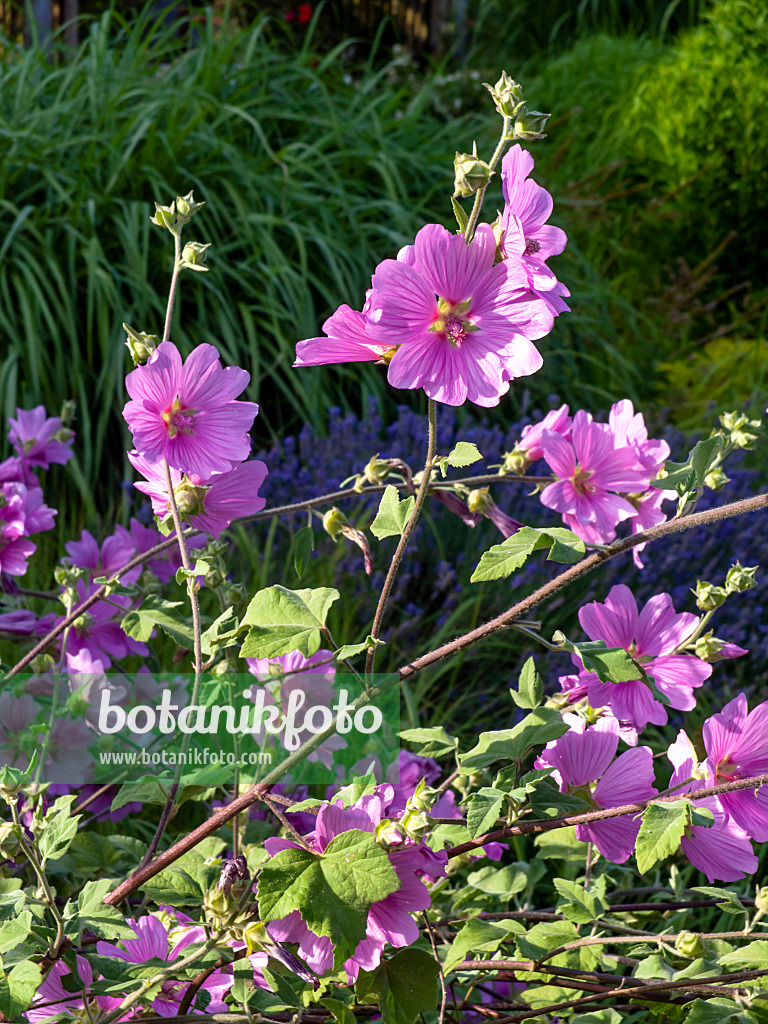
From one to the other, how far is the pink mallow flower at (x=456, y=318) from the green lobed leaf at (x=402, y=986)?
13.2 inches

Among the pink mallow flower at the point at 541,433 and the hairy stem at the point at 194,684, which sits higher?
the pink mallow flower at the point at 541,433

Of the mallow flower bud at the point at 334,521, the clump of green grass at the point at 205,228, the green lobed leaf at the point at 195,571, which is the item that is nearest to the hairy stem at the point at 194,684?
the green lobed leaf at the point at 195,571

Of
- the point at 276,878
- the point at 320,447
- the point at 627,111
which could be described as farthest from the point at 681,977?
the point at 627,111

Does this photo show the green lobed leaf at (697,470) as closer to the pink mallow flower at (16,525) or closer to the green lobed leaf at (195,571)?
the green lobed leaf at (195,571)

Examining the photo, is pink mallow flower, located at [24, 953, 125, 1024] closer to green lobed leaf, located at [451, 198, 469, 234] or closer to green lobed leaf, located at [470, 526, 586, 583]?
green lobed leaf, located at [470, 526, 586, 583]

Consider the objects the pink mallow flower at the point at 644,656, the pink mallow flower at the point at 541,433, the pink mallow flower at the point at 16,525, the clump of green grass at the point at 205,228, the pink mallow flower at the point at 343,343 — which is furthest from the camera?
the clump of green grass at the point at 205,228

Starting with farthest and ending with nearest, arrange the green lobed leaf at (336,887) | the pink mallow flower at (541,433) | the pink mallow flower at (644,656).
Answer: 1. the pink mallow flower at (541,433)
2. the pink mallow flower at (644,656)
3. the green lobed leaf at (336,887)

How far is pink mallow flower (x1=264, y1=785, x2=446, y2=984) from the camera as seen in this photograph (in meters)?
0.55

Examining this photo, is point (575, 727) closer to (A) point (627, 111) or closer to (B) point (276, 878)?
(B) point (276, 878)

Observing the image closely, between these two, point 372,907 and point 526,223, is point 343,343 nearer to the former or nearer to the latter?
point 526,223

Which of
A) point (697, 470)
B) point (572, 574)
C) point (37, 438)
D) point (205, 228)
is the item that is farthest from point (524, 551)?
point (205, 228)

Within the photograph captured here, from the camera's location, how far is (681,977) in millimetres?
633

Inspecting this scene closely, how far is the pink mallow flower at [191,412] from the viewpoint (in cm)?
64

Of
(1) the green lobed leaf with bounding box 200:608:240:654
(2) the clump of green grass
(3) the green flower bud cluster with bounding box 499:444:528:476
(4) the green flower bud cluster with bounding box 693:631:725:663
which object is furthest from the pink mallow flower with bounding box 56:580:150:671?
(2) the clump of green grass
